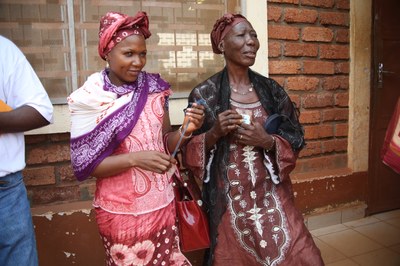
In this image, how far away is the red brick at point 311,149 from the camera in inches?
133

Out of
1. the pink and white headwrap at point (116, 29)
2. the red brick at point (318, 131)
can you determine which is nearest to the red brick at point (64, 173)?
the pink and white headwrap at point (116, 29)

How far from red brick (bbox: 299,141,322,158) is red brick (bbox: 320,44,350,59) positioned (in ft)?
2.54

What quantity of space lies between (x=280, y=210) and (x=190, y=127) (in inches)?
30.3

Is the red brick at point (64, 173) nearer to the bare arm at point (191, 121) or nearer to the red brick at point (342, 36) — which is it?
the bare arm at point (191, 121)

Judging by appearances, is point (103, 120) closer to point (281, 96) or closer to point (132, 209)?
point (132, 209)

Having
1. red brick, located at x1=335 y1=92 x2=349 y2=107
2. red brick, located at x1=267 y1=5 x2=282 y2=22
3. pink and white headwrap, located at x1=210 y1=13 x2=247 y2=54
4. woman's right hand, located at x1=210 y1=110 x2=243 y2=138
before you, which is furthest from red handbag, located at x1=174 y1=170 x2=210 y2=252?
red brick, located at x1=335 y1=92 x2=349 y2=107

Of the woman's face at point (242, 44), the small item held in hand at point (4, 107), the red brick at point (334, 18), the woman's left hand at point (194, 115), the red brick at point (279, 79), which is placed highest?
the red brick at point (334, 18)

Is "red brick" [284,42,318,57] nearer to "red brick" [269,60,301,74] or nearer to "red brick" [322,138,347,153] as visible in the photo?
"red brick" [269,60,301,74]

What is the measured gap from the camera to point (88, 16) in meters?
2.62

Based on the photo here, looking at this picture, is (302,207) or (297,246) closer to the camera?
(297,246)

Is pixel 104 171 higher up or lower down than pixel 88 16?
lower down

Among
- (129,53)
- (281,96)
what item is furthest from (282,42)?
(129,53)

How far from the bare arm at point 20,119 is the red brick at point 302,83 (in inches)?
84.8

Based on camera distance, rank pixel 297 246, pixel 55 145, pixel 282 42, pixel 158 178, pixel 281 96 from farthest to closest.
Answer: pixel 282 42, pixel 55 145, pixel 281 96, pixel 297 246, pixel 158 178
